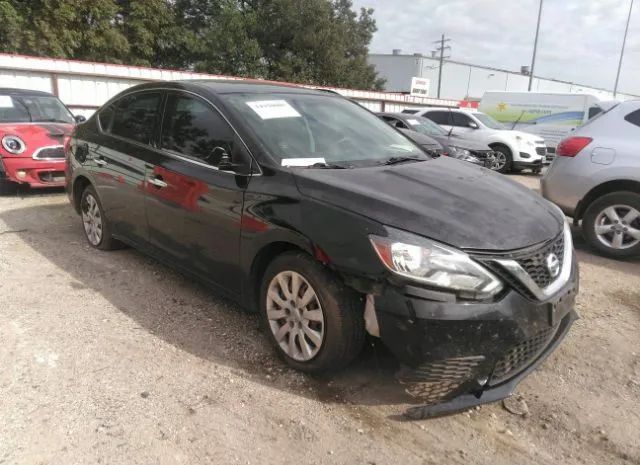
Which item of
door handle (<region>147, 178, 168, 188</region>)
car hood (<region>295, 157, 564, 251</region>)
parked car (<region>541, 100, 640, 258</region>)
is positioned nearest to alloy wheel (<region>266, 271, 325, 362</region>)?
car hood (<region>295, 157, 564, 251</region>)

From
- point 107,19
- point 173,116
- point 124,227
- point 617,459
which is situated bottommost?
point 617,459

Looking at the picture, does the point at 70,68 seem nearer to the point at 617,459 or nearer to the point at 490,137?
the point at 490,137

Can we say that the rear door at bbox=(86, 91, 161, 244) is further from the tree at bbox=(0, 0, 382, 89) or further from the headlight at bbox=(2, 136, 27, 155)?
the tree at bbox=(0, 0, 382, 89)

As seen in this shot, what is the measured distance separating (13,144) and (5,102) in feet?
4.04

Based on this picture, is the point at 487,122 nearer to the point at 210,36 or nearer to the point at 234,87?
the point at 234,87

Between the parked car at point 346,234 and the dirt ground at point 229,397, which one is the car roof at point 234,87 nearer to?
the parked car at point 346,234

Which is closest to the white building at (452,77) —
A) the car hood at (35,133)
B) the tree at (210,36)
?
the tree at (210,36)

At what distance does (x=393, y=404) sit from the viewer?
279cm

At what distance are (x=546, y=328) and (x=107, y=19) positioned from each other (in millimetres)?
26886

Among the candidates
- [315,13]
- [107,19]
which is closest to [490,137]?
[107,19]

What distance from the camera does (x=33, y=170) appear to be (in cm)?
729

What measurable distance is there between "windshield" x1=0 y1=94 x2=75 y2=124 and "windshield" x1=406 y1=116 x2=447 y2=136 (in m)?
6.98

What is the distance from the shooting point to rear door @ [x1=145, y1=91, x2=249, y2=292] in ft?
10.7

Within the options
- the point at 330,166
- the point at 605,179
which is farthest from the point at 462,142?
the point at 330,166
